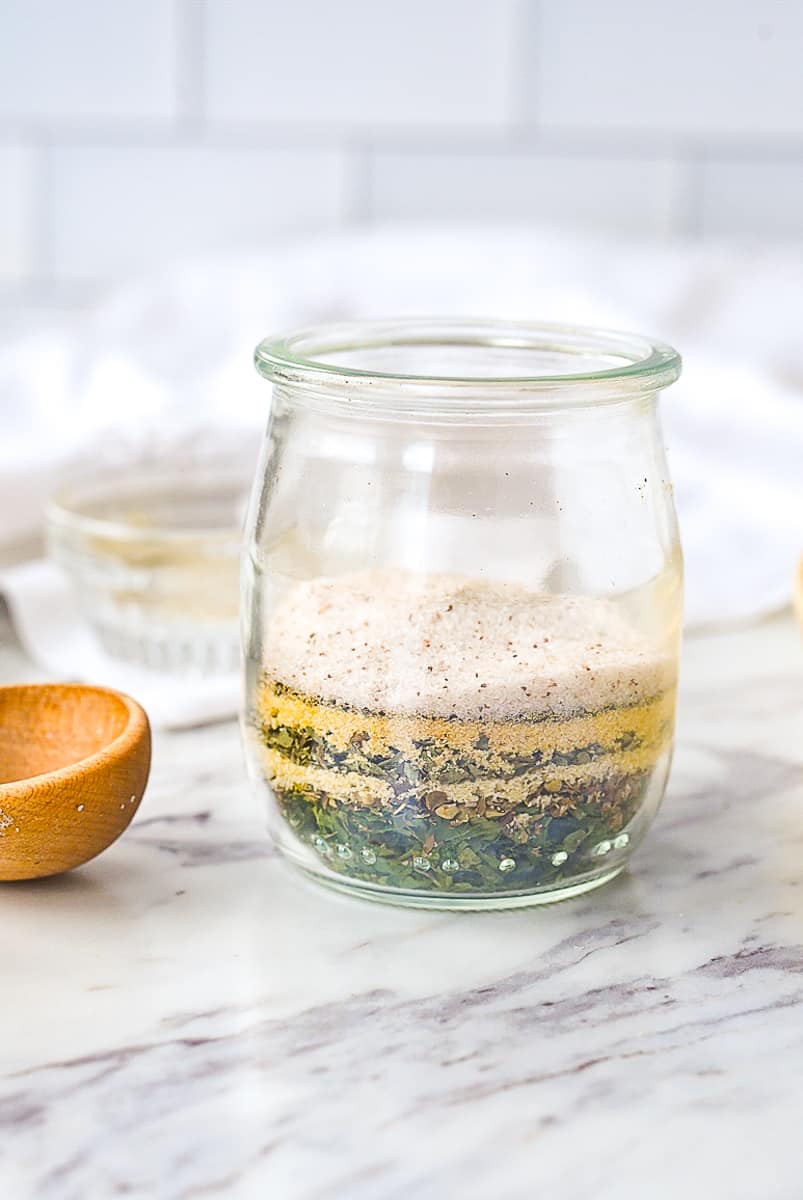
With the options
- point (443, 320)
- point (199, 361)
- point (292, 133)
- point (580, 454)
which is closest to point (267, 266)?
point (199, 361)

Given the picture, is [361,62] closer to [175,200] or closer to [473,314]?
[175,200]

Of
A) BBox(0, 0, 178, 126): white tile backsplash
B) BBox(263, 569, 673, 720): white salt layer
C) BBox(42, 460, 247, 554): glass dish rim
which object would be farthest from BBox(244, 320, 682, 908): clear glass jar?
BBox(0, 0, 178, 126): white tile backsplash

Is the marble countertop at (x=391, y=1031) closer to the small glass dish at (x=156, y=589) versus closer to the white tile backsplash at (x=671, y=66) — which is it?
the small glass dish at (x=156, y=589)

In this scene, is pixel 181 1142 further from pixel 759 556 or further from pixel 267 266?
pixel 267 266

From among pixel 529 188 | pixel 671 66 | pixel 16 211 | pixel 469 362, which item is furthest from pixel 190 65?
pixel 469 362

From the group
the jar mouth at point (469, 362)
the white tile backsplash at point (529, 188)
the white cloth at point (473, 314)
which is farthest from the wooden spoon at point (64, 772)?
the white tile backsplash at point (529, 188)

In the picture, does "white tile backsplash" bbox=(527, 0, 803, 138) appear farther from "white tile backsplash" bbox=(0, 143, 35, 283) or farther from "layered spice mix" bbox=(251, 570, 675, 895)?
"layered spice mix" bbox=(251, 570, 675, 895)
